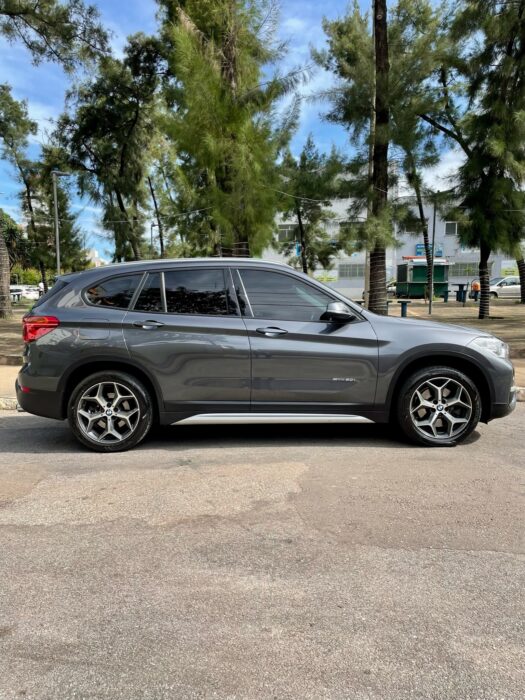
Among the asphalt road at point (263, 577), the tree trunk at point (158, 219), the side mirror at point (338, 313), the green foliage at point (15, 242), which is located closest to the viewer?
the asphalt road at point (263, 577)

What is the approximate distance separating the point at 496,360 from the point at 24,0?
836 inches

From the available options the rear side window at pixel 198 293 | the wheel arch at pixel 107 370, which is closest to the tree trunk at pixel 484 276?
the rear side window at pixel 198 293

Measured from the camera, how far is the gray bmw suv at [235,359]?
495 centimetres

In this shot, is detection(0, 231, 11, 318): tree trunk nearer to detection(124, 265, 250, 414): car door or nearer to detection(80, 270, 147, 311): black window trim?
detection(80, 270, 147, 311): black window trim

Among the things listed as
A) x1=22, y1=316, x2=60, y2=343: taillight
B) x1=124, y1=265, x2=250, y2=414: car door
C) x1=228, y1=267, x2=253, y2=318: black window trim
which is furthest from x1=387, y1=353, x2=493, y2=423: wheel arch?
x1=22, y1=316, x2=60, y2=343: taillight

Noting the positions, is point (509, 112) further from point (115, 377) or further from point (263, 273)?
point (115, 377)

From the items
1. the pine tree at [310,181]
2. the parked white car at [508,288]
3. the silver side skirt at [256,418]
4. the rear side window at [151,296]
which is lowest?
the silver side skirt at [256,418]

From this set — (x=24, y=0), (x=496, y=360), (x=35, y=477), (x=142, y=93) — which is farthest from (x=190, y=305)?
(x=142, y=93)

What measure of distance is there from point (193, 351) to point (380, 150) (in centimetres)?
977

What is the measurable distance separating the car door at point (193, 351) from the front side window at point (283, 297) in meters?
0.23

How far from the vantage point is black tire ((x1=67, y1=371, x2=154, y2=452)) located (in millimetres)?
4969

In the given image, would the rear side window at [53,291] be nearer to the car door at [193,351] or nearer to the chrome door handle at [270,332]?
the car door at [193,351]

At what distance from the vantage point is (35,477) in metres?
4.41

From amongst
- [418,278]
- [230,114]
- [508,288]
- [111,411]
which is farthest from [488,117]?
[508,288]
